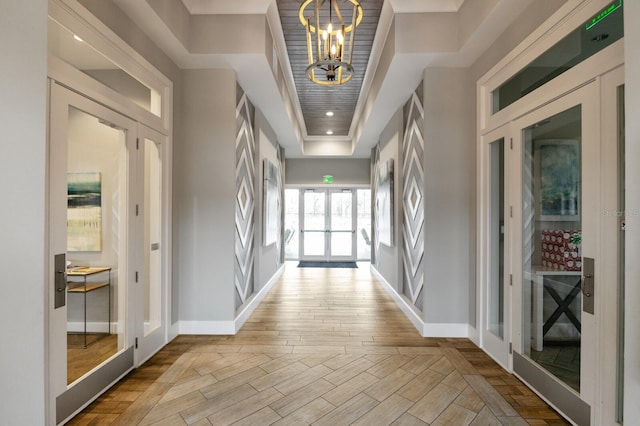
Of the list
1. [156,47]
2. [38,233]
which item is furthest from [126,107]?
[38,233]

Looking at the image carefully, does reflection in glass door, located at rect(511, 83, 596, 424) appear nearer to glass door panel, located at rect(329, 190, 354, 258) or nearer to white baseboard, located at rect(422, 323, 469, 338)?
white baseboard, located at rect(422, 323, 469, 338)

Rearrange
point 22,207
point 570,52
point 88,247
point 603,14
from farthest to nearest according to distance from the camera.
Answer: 1. point 88,247
2. point 570,52
3. point 603,14
4. point 22,207

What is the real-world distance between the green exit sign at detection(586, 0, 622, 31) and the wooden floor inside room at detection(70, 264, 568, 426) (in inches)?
101

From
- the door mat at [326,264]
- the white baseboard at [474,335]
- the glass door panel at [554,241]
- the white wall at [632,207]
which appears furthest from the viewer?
the door mat at [326,264]

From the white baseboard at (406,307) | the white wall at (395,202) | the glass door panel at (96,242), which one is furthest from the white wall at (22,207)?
the white wall at (395,202)

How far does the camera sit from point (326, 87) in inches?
211

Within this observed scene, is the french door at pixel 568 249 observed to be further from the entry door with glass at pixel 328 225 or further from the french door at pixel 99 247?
the entry door with glass at pixel 328 225

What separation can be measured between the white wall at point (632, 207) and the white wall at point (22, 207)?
7.39 ft

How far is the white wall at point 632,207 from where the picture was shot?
1282 millimetres

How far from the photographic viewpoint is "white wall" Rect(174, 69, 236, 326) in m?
3.61

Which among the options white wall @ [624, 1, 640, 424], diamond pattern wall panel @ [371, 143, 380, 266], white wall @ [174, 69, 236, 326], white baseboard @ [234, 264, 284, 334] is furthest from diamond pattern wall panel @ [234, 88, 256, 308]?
white wall @ [624, 1, 640, 424]

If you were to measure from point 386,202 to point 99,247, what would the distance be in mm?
4454

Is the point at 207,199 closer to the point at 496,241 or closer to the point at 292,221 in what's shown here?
the point at 496,241

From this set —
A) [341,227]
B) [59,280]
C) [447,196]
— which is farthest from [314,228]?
[59,280]
